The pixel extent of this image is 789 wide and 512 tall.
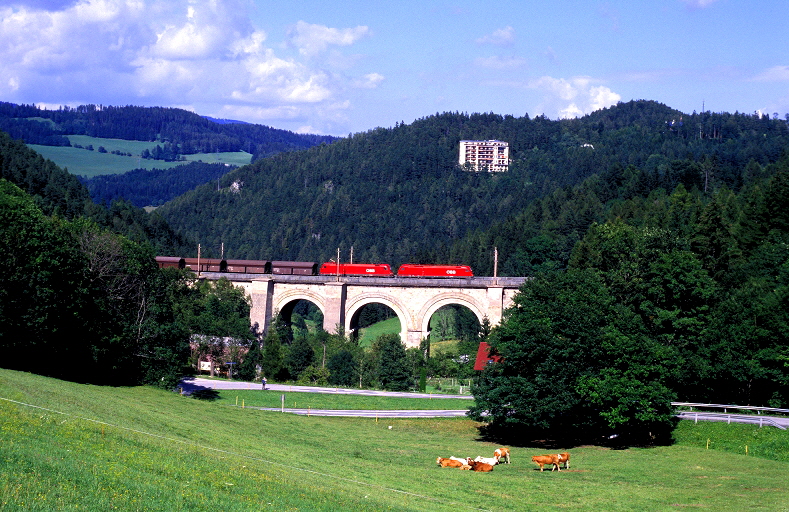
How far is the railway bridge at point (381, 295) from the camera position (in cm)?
7838

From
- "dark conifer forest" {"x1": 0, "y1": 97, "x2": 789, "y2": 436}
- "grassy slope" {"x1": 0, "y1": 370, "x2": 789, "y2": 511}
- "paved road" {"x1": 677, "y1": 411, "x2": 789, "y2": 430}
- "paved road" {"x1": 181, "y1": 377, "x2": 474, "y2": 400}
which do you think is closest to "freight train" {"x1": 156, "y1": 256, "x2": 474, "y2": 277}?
"dark conifer forest" {"x1": 0, "y1": 97, "x2": 789, "y2": 436}

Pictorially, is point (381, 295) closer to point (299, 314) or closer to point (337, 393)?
point (337, 393)

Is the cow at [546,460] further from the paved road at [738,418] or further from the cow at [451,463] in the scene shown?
the paved road at [738,418]

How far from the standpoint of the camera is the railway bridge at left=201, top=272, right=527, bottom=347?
78.4 meters

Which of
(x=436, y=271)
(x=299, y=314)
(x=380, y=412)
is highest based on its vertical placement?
(x=436, y=271)

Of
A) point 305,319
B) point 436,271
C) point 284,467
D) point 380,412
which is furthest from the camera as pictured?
point 305,319

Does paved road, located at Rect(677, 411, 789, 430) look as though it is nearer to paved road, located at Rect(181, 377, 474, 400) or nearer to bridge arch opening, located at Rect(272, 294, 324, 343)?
paved road, located at Rect(181, 377, 474, 400)

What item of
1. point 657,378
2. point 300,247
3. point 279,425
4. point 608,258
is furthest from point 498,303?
point 300,247

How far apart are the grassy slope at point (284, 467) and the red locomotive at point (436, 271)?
44.5 metres

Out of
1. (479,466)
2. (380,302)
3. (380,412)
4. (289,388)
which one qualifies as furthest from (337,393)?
(479,466)

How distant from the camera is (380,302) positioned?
3196 inches

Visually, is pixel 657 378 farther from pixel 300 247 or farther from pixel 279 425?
pixel 300 247

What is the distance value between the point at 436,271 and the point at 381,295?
760 cm

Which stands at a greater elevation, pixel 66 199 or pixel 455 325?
pixel 66 199
